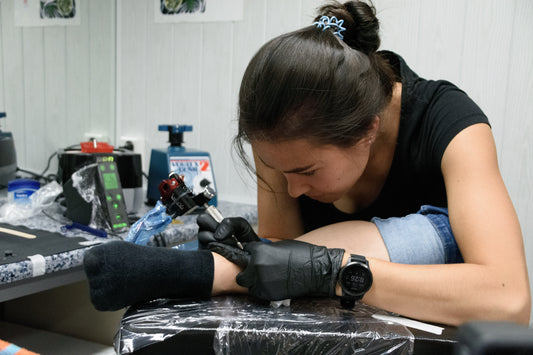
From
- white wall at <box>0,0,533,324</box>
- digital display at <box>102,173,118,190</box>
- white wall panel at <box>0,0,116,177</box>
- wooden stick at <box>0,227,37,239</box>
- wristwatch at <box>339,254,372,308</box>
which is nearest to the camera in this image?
wristwatch at <box>339,254,372,308</box>

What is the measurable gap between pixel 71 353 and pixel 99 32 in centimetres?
118

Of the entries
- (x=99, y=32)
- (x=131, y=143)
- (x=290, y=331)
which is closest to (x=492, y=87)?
(x=290, y=331)

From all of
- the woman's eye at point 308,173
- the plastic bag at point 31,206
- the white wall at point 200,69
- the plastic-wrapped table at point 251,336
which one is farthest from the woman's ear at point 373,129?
the plastic bag at point 31,206

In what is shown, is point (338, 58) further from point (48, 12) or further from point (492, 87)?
point (48, 12)

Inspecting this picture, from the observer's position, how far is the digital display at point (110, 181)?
1147 millimetres

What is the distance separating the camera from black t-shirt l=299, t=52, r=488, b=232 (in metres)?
0.82

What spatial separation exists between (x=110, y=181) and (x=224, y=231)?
0.52m

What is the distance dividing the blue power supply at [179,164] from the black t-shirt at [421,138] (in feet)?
1.59

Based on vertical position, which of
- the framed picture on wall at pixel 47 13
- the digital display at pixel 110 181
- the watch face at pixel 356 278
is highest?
the framed picture on wall at pixel 47 13

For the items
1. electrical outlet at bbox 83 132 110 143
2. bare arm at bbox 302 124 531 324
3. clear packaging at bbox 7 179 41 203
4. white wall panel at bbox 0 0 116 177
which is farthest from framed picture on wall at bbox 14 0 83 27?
bare arm at bbox 302 124 531 324

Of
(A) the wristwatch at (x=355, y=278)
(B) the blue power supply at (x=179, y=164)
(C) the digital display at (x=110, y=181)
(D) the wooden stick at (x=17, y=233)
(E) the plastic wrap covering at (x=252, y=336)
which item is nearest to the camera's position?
(E) the plastic wrap covering at (x=252, y=336)

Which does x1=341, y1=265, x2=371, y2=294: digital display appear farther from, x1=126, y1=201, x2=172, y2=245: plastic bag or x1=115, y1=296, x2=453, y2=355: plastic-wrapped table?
x1=126, y1=201, x2=172, y2=245: plastic bag

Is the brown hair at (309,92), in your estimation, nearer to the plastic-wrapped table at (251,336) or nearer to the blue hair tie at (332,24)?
the blue hair tie at (332,24)

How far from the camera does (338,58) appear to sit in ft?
2.44
